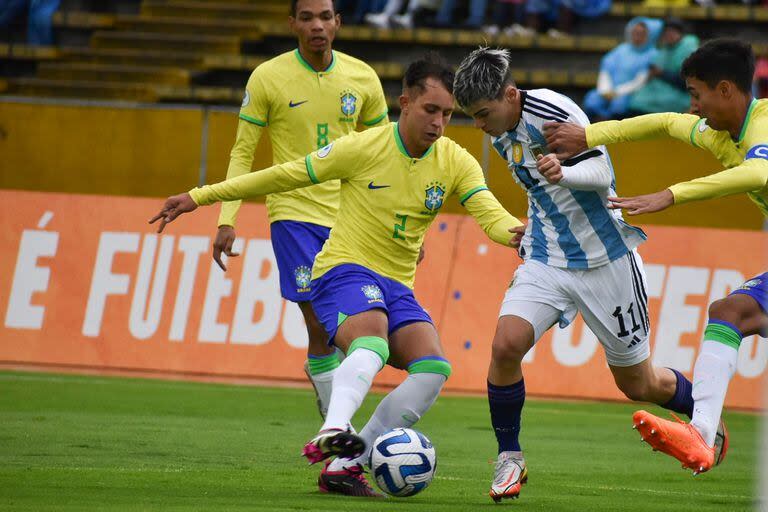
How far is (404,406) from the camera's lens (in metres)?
7.18

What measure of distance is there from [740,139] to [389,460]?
2.25 m

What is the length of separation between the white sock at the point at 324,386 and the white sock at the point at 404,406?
1.75 meters

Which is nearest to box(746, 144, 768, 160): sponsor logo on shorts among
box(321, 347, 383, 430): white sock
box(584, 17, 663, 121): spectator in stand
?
box(321, 347, 383, 430): white sock

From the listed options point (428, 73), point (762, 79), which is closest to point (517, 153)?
point (428, 73)

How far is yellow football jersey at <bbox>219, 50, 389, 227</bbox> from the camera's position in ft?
29.8

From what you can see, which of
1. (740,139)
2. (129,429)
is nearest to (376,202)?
(740,139)

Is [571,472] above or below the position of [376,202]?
below

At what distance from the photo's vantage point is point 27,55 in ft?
66.4

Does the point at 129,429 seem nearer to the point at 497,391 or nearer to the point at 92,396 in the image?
the point at 92,396

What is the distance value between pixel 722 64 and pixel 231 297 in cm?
726

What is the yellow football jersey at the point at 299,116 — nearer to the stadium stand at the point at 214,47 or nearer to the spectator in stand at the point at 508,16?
the stadium stand at the point at 214,47

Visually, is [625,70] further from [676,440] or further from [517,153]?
[676,440]

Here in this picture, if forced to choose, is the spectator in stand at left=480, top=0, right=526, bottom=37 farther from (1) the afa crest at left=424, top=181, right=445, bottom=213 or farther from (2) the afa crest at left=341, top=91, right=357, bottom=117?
(1) the afa crest at left=424, top=181, right=445, bottom=213

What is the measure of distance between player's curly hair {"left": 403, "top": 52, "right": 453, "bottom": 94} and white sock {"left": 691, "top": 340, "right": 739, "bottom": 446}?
5.94ft
